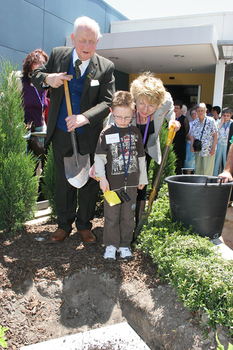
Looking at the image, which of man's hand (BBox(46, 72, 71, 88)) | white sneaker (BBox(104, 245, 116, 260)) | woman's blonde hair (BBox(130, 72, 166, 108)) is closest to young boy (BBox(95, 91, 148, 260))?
white sneaker (BBox(104, 245, 116, 260))

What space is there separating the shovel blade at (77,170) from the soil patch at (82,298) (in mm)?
747

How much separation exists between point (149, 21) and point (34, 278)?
45.8 feet

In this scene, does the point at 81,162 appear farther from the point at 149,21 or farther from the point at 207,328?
the point at 149,21

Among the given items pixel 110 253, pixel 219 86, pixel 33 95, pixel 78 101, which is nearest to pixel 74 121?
pixel 78 101

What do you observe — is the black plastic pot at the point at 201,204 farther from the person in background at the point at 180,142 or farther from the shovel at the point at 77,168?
the person in background at the point at 180,142

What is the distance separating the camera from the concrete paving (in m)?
2.00

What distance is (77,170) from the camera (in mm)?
3070

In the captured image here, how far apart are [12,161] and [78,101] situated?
3.33 ft

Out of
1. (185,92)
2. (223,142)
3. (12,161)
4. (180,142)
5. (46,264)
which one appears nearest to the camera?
(46,264)

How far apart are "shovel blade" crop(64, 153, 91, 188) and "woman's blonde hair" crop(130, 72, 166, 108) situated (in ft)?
2.83

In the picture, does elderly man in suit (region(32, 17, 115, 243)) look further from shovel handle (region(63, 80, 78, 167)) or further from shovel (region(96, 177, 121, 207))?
shovel (region(96, 177, 121, 207))

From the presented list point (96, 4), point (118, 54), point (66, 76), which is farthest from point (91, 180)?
point (96, 4)

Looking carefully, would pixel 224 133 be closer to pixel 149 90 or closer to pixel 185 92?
pixel 149 90

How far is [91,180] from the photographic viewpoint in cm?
324
